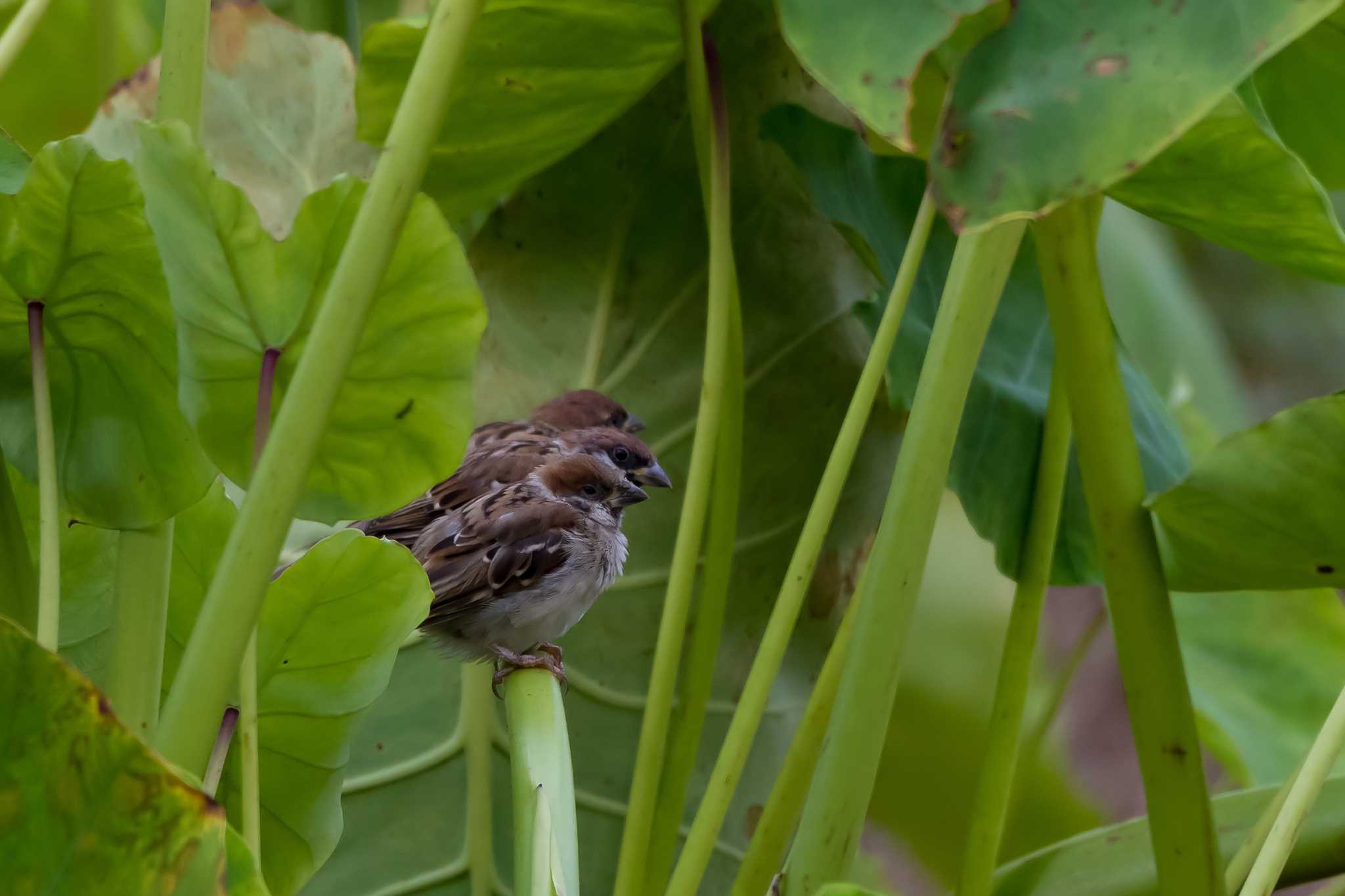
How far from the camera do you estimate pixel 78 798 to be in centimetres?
61

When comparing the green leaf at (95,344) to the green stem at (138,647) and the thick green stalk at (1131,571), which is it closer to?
the green stem at (138,647)

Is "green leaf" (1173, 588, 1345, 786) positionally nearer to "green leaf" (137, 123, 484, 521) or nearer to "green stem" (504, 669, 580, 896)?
"green stem" (504, 669, 580, 896)

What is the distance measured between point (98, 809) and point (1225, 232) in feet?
3.21

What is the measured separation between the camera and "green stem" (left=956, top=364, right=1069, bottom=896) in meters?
1.19

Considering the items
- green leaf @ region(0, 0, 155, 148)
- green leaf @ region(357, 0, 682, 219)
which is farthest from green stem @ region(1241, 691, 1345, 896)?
green leaf @ region(0, 0, 155, 148)

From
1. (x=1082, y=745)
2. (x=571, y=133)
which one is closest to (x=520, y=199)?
(x=571, y=133)

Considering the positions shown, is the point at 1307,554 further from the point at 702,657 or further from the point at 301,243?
the point at 301,243

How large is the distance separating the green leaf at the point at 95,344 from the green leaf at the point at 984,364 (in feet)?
2.30

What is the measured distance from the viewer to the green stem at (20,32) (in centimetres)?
96

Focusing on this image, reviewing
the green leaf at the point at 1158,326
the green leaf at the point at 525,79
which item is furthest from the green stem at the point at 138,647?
the green leaf at the point at 1158,326

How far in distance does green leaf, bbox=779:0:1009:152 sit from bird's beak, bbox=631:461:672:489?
2.98ft

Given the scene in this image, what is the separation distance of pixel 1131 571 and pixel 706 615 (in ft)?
1.47

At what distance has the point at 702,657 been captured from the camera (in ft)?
4.46

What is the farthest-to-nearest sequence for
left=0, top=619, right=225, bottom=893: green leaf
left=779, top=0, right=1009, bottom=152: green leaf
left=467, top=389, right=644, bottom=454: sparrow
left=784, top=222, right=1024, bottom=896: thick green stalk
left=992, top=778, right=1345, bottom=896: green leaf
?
left=467, top=389, right=644, bottom=454: sparrow
left=992, top=778, right=1345, bottom=896: green leaf
left=784, top=222, right=1024, bottom=896: thick green stalk
left=779, top=0, right=1009, bottom=152: green leaf
left=0, top=619, right=225, bottom=893: green leaf
